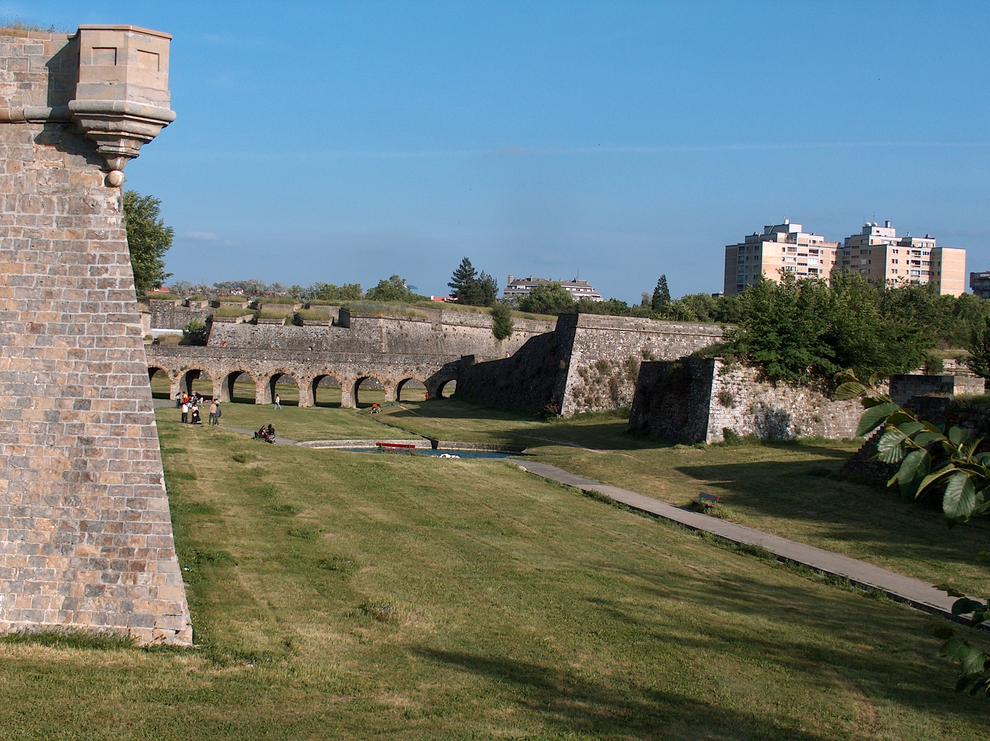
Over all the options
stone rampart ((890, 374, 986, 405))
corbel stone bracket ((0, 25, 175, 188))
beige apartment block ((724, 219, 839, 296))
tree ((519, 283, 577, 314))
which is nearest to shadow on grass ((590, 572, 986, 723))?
corbel stone bracket ((0, 25, 175, 188))

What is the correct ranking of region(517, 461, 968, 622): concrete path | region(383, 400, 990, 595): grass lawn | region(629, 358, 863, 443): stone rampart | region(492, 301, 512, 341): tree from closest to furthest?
region(517, 461, 968, 622): concrete path → region(383, 400, 990, 595): grass lawn → region(629, 358, 863, 443): stone rampart → region(492, 301, 512, 341): tree

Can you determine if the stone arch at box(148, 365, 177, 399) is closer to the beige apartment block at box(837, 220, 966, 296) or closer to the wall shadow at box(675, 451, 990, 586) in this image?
the wall shadow at box(675, 451, 990, 586)

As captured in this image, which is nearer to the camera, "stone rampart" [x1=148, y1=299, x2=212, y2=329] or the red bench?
the red bench

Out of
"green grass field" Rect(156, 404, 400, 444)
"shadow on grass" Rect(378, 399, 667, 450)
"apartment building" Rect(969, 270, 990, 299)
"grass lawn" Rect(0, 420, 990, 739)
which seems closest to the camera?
"grass lawn" Rect(0, 420, 990, 739)

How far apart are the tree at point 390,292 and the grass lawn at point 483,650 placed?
88.1 meters

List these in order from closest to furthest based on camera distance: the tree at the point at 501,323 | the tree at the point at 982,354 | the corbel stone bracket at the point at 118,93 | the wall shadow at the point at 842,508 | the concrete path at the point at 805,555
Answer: the corbel stone bracket at the point at 118,93 < the concrete path at the point at 805,555 < the wall shadow at the point at 842,508 < the tree at the point at 982,354 < the tree at the point at 501,323

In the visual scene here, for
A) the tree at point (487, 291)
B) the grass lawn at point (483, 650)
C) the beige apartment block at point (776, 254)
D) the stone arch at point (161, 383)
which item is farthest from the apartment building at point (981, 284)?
the grass lawn at point (483, 650)

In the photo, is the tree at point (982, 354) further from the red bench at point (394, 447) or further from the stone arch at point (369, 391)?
the stone arch at point (369, 391)

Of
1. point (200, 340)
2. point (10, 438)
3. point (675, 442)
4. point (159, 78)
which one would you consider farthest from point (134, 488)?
point (200, 340)

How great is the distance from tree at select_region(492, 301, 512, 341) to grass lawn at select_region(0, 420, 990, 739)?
Answer: 2081 inches

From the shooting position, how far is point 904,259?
551ft

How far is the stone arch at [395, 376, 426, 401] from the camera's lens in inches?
2272

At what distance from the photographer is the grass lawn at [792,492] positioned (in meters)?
15.3

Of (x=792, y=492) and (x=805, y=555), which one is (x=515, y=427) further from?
(x=805, y=555)
